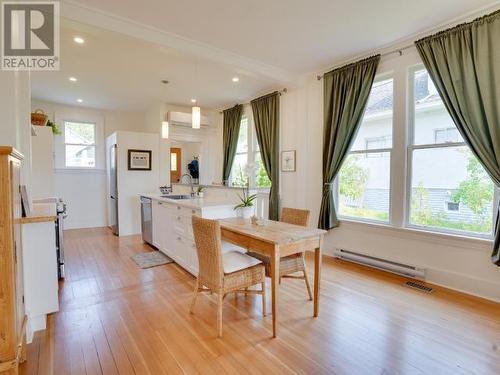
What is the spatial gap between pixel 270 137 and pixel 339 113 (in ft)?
4.83

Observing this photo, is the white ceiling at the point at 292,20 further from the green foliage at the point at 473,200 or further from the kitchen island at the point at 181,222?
the kitchen island at the point at 181,222

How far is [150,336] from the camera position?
6.84 ft

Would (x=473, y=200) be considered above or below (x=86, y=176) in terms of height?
below

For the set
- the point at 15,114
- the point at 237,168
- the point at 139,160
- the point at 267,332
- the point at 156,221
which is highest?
the point at 15,114

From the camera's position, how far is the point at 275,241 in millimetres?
2000

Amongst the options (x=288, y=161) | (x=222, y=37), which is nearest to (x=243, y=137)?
(x=288, y=161)

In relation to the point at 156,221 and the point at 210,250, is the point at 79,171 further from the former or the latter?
the point at 210,250

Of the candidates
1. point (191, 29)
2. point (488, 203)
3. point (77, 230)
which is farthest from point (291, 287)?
point (77, 230)

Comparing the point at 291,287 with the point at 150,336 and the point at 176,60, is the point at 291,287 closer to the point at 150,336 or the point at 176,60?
the point at 150,336

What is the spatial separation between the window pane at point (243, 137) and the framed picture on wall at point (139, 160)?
6.57ft

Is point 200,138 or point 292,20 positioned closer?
point 292,20

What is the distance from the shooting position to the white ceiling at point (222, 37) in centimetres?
262

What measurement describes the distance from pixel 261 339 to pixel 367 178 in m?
2.74

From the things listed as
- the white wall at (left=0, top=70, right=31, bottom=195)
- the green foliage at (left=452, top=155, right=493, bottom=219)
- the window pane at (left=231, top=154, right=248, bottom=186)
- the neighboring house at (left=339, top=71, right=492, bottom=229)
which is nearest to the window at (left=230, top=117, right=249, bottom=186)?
the window pane at (left=231, top=154, right=248, bottom=186)
